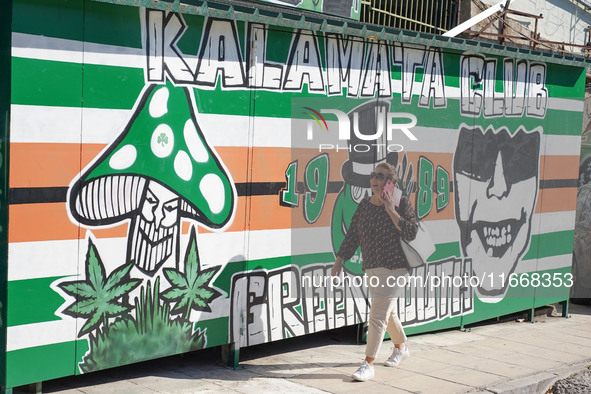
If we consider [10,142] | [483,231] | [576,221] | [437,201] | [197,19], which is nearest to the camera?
[10,142]

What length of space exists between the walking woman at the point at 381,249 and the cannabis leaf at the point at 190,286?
1.38 m

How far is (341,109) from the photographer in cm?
761

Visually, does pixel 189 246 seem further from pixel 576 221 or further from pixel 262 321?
pixel 576 221

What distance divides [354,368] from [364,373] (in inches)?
18.6

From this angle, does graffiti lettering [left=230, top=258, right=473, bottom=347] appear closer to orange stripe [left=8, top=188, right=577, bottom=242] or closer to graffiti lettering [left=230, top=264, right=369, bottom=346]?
graffiti lettering [left=230, top=264, right=369, bottom=346]

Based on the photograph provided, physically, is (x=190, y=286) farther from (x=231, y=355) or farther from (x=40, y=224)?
(x=40, y=224)

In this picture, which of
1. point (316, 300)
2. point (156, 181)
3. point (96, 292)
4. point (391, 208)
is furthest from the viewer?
point (316, 300)

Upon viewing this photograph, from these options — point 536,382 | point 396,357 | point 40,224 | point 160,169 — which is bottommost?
point 536,382

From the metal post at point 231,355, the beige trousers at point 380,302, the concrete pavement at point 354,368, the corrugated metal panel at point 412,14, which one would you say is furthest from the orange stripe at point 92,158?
the corrugated metal panel at point 412,14

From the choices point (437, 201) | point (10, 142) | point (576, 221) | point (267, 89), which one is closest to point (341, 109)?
point (267, 89)

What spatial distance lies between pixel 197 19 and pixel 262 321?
2.77 meters

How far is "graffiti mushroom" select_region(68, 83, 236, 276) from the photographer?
19.2 ft

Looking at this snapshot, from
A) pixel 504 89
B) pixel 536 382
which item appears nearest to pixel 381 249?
pixel 536 382

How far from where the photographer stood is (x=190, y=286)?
6504 mm
